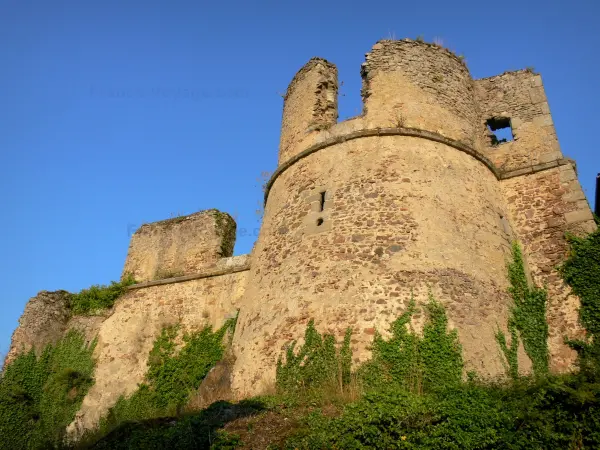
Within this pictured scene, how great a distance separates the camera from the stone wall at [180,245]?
46.4ft

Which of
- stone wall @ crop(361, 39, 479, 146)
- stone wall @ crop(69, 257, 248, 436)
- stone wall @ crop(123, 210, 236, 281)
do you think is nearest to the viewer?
stone wall @ crop(361, 39, 479, 146)

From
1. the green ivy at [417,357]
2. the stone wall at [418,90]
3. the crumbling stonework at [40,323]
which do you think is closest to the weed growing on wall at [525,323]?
the green ivy at [417,357]

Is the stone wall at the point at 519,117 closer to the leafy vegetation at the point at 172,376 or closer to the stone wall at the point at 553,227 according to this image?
the stone wall at the point at 553,227

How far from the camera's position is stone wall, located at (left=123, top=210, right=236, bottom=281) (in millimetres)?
14148

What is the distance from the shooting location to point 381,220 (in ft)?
30.1

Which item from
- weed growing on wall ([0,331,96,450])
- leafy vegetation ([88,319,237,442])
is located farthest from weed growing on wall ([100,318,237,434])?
weed growing on wall ([0,331,96,450])

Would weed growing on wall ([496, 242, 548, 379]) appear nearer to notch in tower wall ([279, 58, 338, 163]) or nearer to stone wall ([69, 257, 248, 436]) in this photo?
notch in tower wall ([279, 58, 338, 163])

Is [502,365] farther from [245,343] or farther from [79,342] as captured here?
[79,342]

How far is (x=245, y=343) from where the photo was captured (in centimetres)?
927

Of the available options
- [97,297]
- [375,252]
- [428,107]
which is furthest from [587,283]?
[97,297]

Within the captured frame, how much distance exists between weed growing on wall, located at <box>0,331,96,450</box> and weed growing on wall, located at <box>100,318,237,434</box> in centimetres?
145

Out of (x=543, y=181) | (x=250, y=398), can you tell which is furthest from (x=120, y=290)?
(x=543, y=181)

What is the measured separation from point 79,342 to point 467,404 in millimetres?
11289

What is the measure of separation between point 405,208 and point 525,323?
297cm
